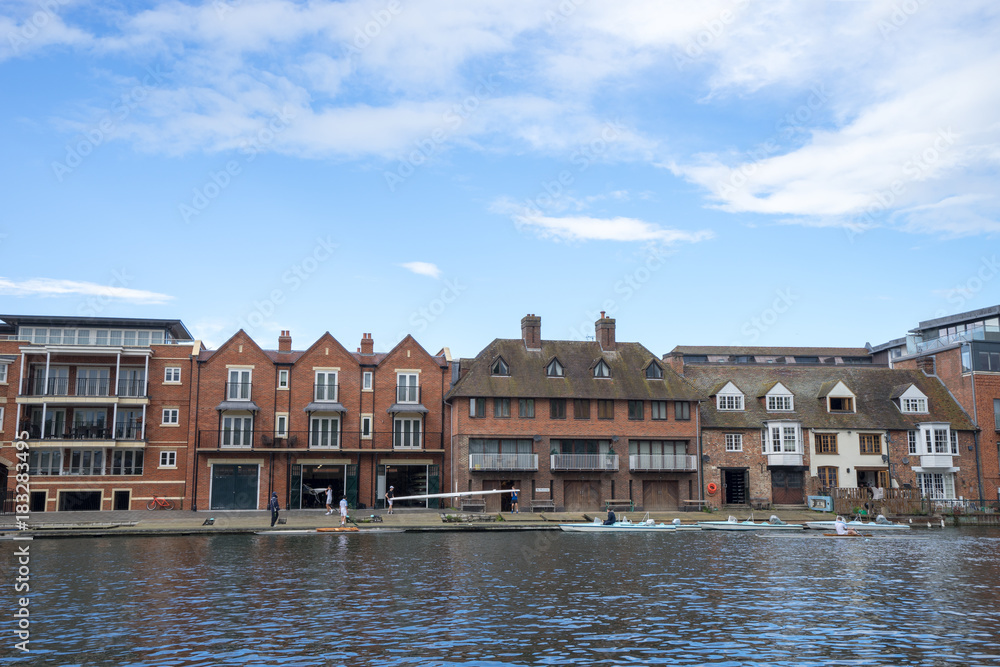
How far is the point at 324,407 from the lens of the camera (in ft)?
184

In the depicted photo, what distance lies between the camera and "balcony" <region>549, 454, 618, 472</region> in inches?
2213

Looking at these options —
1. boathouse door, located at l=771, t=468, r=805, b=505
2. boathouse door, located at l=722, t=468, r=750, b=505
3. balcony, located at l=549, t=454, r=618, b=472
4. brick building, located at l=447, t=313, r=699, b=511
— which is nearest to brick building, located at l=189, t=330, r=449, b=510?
brick building, located at l=447, t=313, r=699, b=511

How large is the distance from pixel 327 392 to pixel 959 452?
4533 cm

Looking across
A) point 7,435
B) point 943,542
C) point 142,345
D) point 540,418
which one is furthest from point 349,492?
point 943,542

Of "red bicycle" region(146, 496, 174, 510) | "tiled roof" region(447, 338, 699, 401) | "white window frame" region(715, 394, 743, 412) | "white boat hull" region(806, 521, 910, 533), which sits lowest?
"white boat hull" region(806, 521, 910, 533)

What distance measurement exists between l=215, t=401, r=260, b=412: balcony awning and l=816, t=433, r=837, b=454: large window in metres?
39.3

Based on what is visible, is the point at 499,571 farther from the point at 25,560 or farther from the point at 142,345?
the point at 142,345

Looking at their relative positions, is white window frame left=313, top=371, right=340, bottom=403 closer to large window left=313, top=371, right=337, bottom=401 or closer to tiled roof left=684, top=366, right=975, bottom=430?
large window left=313, top=371, right=337, bottom=401

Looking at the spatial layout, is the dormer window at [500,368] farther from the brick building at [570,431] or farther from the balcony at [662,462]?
the balcony at [662,462]

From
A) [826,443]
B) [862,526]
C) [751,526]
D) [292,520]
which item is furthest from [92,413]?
[826,443]

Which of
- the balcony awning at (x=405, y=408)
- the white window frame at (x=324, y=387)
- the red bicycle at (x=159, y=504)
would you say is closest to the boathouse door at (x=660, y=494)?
the balcony awning at (x=405, y=408)

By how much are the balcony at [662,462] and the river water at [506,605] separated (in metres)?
19.7

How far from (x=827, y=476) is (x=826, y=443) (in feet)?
7.66

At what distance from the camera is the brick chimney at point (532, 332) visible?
6081 cm
